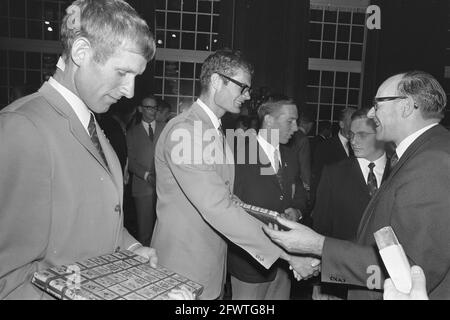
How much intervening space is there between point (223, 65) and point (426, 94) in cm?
125

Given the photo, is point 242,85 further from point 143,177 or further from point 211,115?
point 143,177

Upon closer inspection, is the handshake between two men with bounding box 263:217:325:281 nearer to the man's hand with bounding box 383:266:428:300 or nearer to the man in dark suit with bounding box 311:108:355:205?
the man's hand with bounding box 383:266:428:300

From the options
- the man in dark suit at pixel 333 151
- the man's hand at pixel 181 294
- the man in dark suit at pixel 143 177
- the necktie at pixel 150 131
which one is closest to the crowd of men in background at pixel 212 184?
the man's hand at pixel 181 294

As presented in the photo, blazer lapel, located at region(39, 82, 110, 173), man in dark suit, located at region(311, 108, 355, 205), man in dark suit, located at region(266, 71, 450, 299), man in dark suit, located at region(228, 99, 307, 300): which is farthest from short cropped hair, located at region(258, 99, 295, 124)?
blazer lapel, located at region(39, 82, 110, 173)

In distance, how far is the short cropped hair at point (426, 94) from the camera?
1960 millimetres

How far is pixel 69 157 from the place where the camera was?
1.27 m

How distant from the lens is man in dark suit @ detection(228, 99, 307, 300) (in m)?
2.91

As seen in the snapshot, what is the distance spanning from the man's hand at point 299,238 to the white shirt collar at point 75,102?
1.24m

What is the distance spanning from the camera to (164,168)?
2309 millimetres

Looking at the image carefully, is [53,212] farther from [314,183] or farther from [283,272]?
[314,183]

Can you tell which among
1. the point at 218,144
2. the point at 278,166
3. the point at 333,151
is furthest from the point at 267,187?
the point at 333,151

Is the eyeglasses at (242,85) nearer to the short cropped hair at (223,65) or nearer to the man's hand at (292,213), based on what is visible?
the short cropped hair at (223,65)

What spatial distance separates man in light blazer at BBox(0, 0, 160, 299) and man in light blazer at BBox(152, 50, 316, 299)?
2.14 feet
